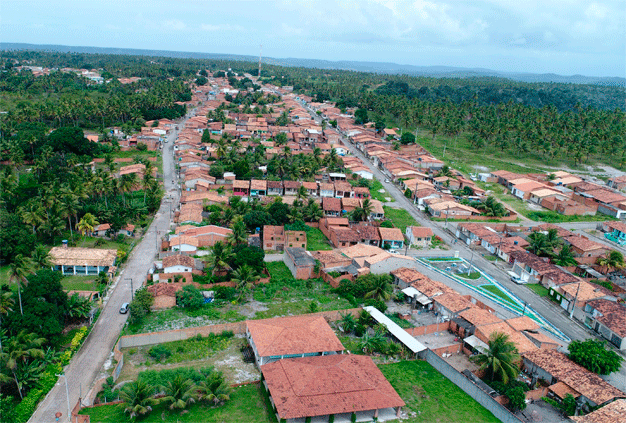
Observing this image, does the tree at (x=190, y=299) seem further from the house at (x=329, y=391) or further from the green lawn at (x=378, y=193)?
the green lawn at (x=378, y=193)

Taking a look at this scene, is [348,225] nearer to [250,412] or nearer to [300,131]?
[250,412]

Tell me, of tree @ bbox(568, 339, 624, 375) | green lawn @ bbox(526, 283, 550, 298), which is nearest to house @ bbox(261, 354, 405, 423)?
tree @ bbox(568, 339, 624, 375)

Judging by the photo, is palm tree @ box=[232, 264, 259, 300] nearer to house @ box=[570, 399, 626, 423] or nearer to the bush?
the bush

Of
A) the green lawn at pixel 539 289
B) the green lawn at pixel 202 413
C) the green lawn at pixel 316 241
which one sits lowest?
the green lawn at pixel 202 413

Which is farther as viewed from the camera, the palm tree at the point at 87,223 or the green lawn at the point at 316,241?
the green lawn at the point at 316,241

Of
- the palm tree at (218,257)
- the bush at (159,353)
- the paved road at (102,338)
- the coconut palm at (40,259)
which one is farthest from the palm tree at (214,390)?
the coconut palm at (40,259)
